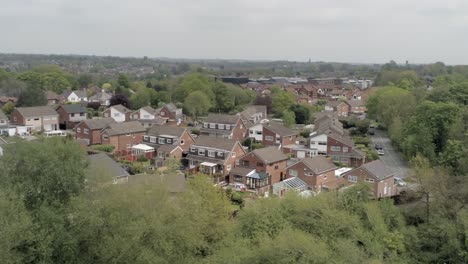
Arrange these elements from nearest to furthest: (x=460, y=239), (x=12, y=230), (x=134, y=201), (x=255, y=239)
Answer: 1. (x=12, y=230)
2. (x=134, y=201)
3. (x=255, y=239)
4. (x=460, y=239)

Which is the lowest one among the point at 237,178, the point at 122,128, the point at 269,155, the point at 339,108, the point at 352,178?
the point at 237,178

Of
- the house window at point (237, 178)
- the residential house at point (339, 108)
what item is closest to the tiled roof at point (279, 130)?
the house window at point (237, 178)

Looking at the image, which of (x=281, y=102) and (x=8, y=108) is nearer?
(x=8, y=108)

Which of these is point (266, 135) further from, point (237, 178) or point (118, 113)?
point (118, 113)

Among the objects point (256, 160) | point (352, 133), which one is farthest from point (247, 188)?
point (352, 133)

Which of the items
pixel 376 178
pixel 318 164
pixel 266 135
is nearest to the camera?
pixel 376 178

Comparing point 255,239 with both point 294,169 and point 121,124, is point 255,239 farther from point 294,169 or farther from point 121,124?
point 121,124

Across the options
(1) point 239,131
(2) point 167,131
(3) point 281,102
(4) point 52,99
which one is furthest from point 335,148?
(4) point 52,99
